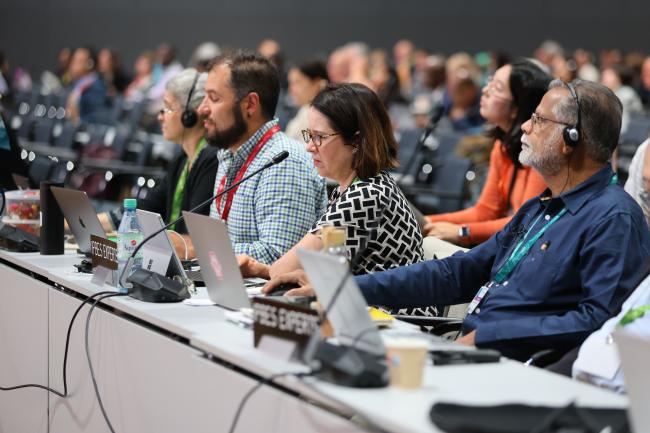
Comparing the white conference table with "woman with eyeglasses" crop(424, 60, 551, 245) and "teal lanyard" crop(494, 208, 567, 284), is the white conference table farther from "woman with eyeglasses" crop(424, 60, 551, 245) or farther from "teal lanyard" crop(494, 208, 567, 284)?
"woman with eyeglasses" crop(424, 60, 551, 245)

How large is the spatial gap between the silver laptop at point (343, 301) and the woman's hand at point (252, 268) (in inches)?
38.4

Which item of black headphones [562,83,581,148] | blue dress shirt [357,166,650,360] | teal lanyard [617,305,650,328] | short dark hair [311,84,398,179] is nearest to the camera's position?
teal lanyard [617,305,650,328]

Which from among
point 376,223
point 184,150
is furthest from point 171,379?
point 184,150

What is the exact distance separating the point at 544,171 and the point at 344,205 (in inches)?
23.3

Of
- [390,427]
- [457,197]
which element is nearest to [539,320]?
[390,427]

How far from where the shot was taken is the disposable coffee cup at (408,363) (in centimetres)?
184

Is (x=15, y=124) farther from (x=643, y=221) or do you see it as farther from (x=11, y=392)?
(x=643, y=221)

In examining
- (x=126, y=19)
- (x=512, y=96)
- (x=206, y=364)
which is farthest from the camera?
(x=126, y=19)

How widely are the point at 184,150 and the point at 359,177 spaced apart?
1.40 metres

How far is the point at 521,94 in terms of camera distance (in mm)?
4367

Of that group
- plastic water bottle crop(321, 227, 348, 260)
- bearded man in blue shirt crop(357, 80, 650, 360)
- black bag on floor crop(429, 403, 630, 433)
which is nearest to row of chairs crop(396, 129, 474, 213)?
bearded man in blue shirt crop(357, 80, 650, 360)

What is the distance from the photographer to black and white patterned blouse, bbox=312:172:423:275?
2914 mm

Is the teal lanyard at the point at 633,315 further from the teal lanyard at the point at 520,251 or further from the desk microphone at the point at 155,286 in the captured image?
the desk microphone at the point at 155,286

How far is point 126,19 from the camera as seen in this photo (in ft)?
54.6
